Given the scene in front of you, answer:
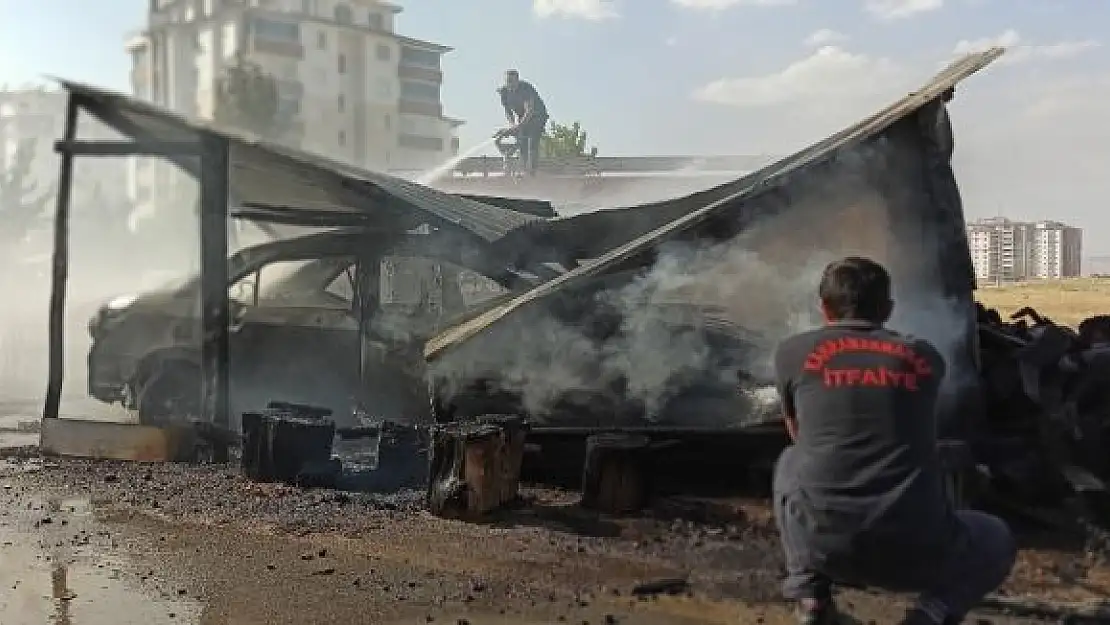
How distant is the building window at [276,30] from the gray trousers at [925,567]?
36.2 meters

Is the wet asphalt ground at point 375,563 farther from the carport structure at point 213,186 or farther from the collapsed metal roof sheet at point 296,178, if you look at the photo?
the collapsed metal roof sheet at point 296,178

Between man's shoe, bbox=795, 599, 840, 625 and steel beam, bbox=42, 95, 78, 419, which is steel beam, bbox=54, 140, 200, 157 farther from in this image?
man's shoe, bbox=795, 599, 840, 625

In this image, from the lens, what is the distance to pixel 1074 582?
488 cm

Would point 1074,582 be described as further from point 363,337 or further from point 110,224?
point 110,224

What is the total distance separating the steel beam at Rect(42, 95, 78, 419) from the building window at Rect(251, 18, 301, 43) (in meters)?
29.6

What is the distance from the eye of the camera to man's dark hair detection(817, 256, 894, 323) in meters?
3.23

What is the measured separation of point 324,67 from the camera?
150 ft

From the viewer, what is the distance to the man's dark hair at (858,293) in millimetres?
3232

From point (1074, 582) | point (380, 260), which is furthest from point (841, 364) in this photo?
point (380, 260)

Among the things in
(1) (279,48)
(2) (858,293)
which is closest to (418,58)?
(1) (279,48)

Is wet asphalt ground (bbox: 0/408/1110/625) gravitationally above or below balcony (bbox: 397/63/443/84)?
below

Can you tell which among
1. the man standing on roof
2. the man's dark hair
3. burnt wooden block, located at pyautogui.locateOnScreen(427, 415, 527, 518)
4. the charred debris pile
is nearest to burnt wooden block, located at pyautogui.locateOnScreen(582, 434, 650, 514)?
the charred debris pile

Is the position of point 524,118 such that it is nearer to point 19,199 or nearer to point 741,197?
point 19,199

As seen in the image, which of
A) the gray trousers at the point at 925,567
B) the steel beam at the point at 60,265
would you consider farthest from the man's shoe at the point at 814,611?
the steel beam at the point at 60,265
